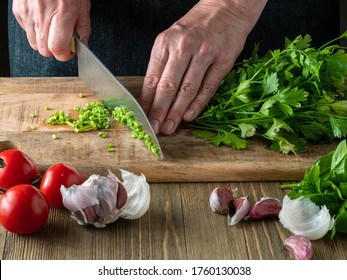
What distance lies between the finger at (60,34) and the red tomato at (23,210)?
2.21 ft

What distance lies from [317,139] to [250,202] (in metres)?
0.36

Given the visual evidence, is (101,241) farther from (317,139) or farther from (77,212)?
(317,139)

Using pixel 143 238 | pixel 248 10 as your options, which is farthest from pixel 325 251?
pixel 248 10

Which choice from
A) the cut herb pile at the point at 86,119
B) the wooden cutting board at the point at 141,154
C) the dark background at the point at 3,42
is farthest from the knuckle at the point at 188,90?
the dark background at the point at 3,42

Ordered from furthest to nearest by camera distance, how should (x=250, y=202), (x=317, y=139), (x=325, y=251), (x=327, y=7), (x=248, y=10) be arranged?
(x=327, y=7) < (x=248, y=10) < (x=317, y=139) < (x=250, y=202) < (x=325, y=251)

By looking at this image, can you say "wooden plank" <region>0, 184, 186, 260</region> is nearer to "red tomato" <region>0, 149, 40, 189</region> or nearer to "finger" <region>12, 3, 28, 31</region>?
"red tomato" <region>0, 149, 40, 189</region>

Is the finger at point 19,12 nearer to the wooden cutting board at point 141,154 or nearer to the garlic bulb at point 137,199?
the wooden cutting board at point 141,154

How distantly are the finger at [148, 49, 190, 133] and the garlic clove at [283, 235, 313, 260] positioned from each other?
0.64 meters

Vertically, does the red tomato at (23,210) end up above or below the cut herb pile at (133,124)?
above

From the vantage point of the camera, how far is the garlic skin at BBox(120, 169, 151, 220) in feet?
7.02

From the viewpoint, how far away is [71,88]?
2801 millimetres

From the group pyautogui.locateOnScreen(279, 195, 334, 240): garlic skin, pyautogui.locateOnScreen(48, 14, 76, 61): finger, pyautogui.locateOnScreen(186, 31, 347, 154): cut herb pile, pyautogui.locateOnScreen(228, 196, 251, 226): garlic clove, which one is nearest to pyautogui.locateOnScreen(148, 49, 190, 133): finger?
pyautogui.locateOnScreen(186, 31, 347, 154): cut herb pile

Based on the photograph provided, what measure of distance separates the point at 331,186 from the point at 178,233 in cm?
40

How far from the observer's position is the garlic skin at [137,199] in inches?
84.2
